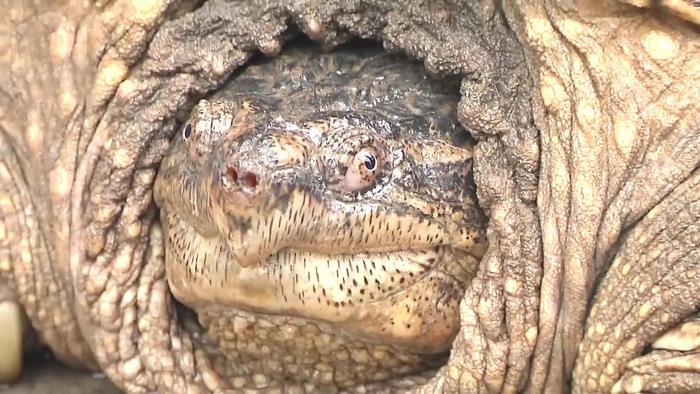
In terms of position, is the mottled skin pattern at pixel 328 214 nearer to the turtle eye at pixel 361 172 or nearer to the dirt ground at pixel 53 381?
the turtle eye at pixel 361 172

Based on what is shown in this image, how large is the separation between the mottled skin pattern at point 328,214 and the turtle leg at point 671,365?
1.18 ft

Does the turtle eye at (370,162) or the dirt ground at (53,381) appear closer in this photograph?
the turtle eye at (370,162)

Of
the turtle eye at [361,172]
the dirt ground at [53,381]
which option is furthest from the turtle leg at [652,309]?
the dirt ground at [53,381]

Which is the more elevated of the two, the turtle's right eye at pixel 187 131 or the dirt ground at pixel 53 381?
the turtle's right eye at pixel 187 131

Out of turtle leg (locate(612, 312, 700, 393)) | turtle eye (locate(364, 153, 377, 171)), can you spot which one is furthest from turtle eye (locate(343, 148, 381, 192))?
turtle leg (locate(612, 312, 700, 393))

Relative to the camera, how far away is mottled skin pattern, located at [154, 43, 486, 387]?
1844 mm

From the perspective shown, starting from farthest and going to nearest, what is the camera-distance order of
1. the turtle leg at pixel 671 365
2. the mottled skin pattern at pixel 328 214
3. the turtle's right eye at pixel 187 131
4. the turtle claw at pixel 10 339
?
the turtle claw at pixel 10 339, the turtle's right eye at pixel 187 131, the mottled skin pattern at pixel 328 214, the turtle leg at pixel 671 365

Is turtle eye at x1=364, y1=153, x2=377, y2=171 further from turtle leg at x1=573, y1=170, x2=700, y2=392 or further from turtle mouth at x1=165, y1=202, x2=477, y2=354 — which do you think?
turtle leg at x1=573, y1=170, x2=700, y2=392

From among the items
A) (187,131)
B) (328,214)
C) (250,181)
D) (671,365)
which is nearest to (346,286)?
(328,214)

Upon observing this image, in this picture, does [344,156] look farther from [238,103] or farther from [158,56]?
[158,56]

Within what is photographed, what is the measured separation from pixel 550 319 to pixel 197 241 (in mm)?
645

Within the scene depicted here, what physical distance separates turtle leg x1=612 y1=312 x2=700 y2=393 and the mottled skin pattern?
359 millimetres

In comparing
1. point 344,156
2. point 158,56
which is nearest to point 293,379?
point 344,156

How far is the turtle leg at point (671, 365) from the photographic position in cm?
174
